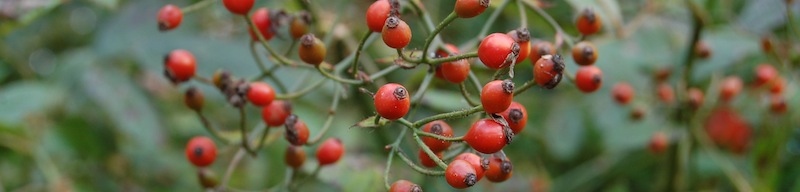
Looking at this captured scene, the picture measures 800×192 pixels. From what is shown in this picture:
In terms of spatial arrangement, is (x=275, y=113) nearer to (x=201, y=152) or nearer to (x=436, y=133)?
(x=201, y=152)

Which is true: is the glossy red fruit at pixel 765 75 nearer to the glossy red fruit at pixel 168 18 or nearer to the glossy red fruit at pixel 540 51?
the glossy red fruit at pixel 540 51

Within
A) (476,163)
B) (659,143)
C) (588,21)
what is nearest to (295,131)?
(476,163)

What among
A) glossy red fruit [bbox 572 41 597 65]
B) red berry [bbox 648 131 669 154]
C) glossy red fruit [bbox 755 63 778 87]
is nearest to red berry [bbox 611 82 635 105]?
red berry [bbox 648 131 669 154]

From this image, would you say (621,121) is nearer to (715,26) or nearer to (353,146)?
(715,26)

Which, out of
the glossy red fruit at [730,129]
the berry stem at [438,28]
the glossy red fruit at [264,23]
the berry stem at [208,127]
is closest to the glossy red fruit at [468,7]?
the berry stem at [438,28]

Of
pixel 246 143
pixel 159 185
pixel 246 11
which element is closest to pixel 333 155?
pixel 246 143

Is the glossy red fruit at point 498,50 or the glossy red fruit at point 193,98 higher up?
the glossy red fruit at point 498,50
